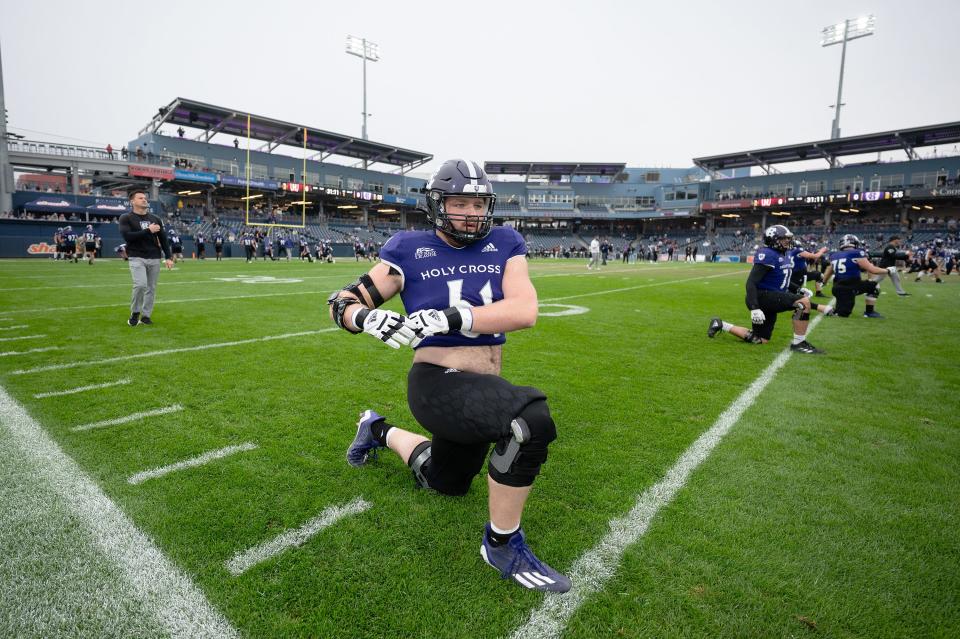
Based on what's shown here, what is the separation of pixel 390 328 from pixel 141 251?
727 cm

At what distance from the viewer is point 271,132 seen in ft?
162

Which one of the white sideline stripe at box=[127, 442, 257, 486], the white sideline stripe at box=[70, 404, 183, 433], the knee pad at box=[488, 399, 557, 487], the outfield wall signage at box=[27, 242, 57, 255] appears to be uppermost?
the outfield wall signage at box=[27, 242, 57, 255]

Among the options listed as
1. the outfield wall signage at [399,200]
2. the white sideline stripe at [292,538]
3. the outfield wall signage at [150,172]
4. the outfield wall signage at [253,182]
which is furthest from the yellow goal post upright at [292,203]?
the white sideline stripe at [292,538]

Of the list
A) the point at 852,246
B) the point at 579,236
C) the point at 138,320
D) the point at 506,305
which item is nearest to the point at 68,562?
the point at 506,305

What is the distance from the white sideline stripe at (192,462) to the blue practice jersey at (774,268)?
24.5 feet

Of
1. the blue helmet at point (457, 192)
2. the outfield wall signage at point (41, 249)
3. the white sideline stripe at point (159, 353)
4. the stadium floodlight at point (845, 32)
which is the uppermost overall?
the stadium floodlight at point (845, 32)

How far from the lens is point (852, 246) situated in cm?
1027

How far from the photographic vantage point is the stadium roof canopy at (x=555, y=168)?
7106 cm

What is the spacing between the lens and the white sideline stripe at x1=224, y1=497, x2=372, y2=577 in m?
2.18

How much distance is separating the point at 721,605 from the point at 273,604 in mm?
1831

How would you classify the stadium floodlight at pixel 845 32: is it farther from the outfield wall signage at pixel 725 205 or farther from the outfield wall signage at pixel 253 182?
the outfield wall signage at pixel 253 182

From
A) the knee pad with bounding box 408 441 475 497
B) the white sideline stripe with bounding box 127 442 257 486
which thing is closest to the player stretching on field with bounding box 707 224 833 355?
the knee pad with bounding box 408 441 475 497

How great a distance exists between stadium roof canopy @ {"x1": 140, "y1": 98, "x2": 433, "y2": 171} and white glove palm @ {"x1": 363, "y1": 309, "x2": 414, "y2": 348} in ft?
158

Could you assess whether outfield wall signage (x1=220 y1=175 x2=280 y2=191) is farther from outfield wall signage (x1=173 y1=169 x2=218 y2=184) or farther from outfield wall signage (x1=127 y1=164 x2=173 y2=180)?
outfield wall signage (x1=127 y1=164 x2=173 y2=180)
